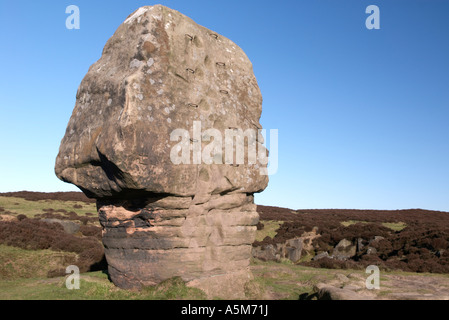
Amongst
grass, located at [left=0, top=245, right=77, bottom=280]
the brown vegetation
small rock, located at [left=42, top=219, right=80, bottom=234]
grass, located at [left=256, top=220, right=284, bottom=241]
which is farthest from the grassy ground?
grass, located at [left=256, top=220, right=284, bottom=241]

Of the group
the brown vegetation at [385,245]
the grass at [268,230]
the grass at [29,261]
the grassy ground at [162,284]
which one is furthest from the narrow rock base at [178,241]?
the grass at [268,230]

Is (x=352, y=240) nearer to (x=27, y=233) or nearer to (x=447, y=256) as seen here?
(x=447, y=256)

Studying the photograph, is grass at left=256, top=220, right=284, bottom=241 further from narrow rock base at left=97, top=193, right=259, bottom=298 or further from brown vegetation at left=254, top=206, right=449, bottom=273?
narrow rock base at left=97, top=193, right=259, bottom=298

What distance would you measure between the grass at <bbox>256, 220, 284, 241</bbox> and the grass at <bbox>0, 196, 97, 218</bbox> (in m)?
17.7

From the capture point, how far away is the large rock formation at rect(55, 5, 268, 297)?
9.48 m

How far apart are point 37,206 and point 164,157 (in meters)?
35.8

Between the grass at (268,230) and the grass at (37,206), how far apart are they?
17.7 meters

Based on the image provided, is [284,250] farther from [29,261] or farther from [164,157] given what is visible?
[164,157]

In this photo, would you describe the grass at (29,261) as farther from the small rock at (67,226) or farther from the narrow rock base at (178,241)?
the narrow rock base at (178,241)

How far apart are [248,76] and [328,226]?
24.1 meters

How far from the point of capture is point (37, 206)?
40.1 m

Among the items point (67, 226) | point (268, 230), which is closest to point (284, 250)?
point (268, 230)
